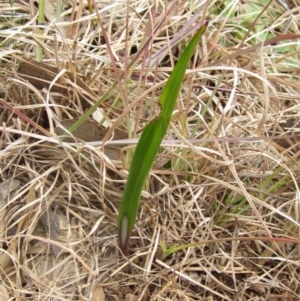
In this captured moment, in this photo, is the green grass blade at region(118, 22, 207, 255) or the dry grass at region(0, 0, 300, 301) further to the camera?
the dry grass at region(0, 0, 300, 301)

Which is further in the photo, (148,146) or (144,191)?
(144,191)

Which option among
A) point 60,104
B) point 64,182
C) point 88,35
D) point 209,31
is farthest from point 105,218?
point 209,31

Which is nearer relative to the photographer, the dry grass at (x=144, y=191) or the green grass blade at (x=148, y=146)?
the green grass blade at (x=148, y=146)

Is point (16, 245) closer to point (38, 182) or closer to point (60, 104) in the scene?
point (38, 182)

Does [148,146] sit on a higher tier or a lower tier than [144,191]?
higher
